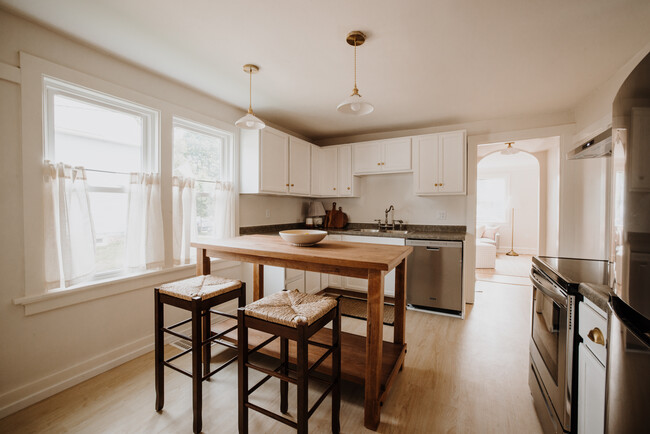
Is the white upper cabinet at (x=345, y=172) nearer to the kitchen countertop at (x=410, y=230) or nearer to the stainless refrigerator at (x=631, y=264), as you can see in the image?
the kitchen countertop at (x=410, y=230)

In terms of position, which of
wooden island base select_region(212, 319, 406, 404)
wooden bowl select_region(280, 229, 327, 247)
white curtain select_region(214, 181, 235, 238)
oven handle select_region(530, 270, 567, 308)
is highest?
white curtain select_region(214, 181, 235, 238)

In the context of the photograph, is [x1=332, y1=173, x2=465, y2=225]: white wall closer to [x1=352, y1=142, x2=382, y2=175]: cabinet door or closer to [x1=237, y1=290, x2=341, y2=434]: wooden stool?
[x1=352, y1=142, x2=382, y2=175]: cabinet door

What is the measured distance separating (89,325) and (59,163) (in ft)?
3.90

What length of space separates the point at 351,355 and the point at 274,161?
7.83ft

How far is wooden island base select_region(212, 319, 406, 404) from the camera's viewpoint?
5.61 ft

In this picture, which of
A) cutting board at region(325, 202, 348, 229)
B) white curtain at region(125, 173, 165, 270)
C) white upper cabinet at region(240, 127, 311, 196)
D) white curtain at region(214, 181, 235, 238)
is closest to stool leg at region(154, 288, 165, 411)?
white curtain at region(125, 173, 165, 270)

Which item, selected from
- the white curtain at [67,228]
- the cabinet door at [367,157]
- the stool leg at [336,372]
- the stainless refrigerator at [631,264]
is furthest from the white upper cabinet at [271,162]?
the stainless refrigerator at [631,264]

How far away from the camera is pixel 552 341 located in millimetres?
1387

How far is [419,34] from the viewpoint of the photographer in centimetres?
185

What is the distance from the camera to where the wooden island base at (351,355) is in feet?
5.61

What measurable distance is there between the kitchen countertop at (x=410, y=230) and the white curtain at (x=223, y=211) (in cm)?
29

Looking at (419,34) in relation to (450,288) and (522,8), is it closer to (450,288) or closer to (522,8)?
(522,8)

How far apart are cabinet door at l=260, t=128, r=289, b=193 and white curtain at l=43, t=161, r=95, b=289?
163 centimetres

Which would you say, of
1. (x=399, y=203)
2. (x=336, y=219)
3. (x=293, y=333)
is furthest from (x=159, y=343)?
(x=399, y=203)
